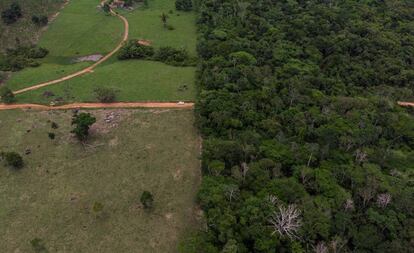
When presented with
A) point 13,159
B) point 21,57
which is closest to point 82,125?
point 13,159

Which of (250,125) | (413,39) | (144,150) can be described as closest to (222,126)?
(250,125)

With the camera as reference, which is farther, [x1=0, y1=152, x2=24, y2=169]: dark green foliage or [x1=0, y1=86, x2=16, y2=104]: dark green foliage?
[x1=0, y1=86, x2=16, y2=104]: dark green foliage

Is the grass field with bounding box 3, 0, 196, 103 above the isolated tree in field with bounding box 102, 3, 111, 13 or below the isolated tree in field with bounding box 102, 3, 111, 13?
below

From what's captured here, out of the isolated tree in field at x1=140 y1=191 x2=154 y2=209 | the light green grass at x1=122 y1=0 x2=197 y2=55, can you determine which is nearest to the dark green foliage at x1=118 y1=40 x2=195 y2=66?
the light green grass at x1=122 y1=0 x2=197 y2=55

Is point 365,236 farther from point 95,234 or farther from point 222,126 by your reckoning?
point 95,234

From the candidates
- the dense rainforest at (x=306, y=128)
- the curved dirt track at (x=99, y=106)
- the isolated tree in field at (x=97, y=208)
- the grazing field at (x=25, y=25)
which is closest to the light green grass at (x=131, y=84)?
the curved dirt track at (x=99, y=106)

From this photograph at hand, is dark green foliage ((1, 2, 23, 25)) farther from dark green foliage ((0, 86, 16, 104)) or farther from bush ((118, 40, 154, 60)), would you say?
bush ((118, 40, 154, 60))
